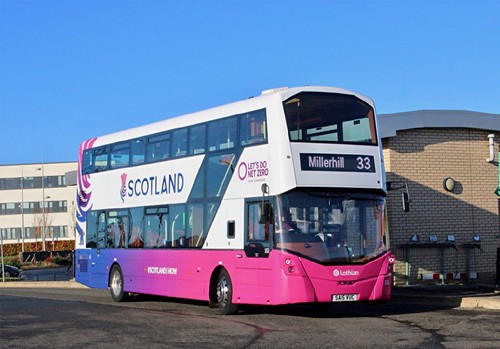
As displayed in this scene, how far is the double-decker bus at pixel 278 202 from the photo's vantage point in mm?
15562

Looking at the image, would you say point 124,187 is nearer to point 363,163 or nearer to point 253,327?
point 363,163

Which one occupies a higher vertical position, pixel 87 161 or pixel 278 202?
pixel 87 161

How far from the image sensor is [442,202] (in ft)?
78.8

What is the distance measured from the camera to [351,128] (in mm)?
16422

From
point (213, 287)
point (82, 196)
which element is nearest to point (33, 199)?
point (82, 196)

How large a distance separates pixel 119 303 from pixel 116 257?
4.05 feet

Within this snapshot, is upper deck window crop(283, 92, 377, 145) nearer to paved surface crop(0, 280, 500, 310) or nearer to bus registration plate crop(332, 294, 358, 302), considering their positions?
bus registration plate crop(332, 294, 358, 302)

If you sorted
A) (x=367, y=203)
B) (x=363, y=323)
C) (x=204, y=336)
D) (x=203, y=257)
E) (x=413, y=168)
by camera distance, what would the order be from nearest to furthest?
(x=204, y=336) < (x=363, y=323) < (x=367, y=203) < (x=203, y=257) < (x=413, y=168)

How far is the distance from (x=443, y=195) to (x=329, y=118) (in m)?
9.06

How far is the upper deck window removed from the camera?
15883 millimetres

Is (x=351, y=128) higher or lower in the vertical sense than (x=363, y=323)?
higher

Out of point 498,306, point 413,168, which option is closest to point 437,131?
point 413,168

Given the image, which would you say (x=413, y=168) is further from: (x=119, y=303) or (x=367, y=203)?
(x=119, y=303)

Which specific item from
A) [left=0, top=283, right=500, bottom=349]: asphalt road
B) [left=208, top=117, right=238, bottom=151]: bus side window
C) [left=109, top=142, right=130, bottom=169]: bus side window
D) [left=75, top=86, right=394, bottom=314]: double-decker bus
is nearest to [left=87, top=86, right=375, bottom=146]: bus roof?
[left=75, top=86, right=394, bottom=314]: double-decker bus
